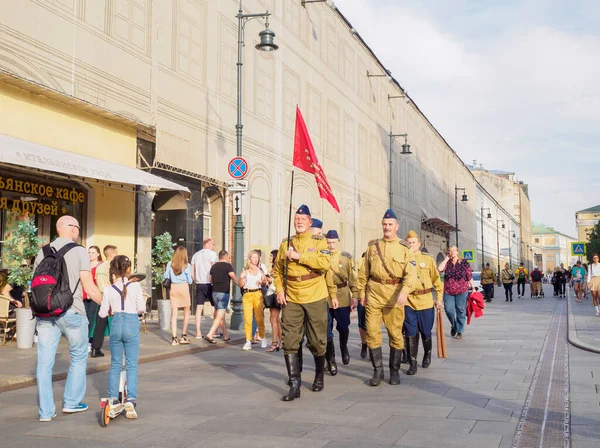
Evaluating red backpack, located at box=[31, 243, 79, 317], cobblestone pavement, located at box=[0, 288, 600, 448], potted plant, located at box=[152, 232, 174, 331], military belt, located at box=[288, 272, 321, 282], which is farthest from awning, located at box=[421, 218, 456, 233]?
red backpack, located at box=[31, 243, 79, 317]

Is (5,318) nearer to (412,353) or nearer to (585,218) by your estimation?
(412,353)

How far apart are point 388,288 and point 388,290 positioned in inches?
0.9

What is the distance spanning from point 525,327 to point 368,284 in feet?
29.8

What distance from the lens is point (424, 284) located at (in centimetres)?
955

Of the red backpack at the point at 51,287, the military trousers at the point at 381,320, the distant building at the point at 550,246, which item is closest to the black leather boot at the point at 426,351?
the military trousers at the point at 381,320

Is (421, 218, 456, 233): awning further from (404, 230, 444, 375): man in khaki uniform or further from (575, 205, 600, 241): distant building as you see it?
(575, 205, 600, 241): distant building

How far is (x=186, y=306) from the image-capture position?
12820 mm

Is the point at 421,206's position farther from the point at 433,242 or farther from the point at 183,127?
the point at 183,127

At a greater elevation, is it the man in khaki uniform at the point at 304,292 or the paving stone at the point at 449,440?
the man in khaki uniform at the point at 304,292

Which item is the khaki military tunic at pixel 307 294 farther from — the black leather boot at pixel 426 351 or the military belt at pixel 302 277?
the black leather boot at pixel 426 351

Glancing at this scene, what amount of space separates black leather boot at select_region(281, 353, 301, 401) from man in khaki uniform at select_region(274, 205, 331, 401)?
0.03 feet

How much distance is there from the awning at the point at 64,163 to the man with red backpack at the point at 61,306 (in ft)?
15.9

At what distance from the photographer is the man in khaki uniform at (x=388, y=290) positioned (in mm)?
8008

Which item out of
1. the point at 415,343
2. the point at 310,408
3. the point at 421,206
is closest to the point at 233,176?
the point at 415,343
